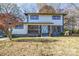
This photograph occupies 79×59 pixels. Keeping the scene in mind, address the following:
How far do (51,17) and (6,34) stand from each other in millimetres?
1029

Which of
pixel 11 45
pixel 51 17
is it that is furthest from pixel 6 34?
pixel 51 17

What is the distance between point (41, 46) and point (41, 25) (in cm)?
45

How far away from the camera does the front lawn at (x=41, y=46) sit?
37.5 ft

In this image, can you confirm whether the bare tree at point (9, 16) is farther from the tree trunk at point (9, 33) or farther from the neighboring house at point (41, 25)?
the neighboring house at point (41, 25)

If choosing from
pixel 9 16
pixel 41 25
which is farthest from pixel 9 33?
pixel 41 25

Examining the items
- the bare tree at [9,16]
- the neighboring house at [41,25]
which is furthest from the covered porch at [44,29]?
the bare tree at [9,16]

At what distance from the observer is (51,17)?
37.7 ft

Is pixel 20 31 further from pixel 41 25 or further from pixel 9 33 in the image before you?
pixel 41 25

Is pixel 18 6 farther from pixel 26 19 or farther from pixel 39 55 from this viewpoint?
pixel 39 55

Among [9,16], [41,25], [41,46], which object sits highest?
[9,16]

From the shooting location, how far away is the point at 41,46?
37.7 feet

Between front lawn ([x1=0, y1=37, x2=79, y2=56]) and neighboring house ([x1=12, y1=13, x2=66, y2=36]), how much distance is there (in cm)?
13

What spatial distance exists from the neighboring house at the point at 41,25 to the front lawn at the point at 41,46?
0.43 feet

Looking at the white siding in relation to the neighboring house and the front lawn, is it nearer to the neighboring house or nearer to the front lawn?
the neighboring house
